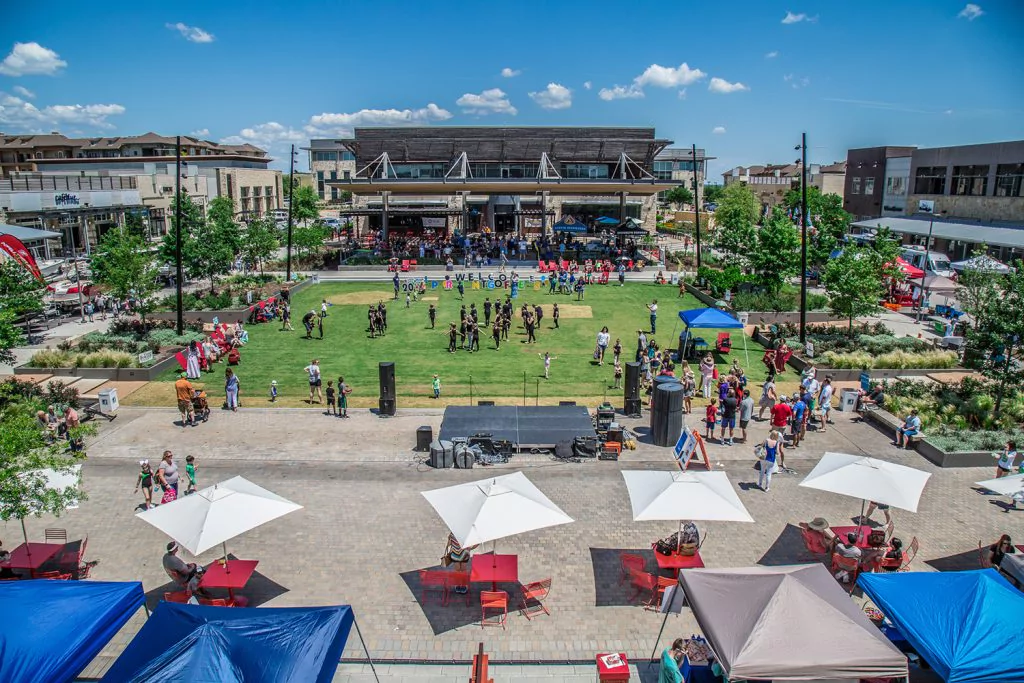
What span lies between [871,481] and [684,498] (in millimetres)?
3415

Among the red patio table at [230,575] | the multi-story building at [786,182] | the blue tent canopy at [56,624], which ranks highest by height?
the multi-story building at [786,182]

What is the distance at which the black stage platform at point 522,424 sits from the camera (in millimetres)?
15796

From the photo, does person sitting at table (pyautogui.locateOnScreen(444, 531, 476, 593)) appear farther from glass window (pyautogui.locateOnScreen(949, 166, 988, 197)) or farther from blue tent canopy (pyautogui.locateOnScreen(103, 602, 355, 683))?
glass window (pyautogui.locateOnScreen(949, 166, 988, 197))

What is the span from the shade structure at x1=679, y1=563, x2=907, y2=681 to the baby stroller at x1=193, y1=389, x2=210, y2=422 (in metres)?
14.2

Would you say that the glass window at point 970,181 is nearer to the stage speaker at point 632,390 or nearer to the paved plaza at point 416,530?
the paved plaza at point 416,530

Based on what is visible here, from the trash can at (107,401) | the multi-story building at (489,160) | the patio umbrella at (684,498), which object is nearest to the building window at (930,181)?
the multi-story building at (489,160)

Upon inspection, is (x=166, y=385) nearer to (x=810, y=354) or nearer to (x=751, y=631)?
(x=751, y=631)

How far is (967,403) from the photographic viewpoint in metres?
18.4

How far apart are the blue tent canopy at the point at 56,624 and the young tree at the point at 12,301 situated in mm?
9092

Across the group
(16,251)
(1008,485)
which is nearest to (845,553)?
(1008,485)

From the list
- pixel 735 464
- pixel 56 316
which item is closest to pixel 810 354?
pixel 735 464

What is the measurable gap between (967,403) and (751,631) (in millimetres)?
14976

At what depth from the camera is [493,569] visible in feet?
32.8

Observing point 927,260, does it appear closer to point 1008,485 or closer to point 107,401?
point 1008,485
